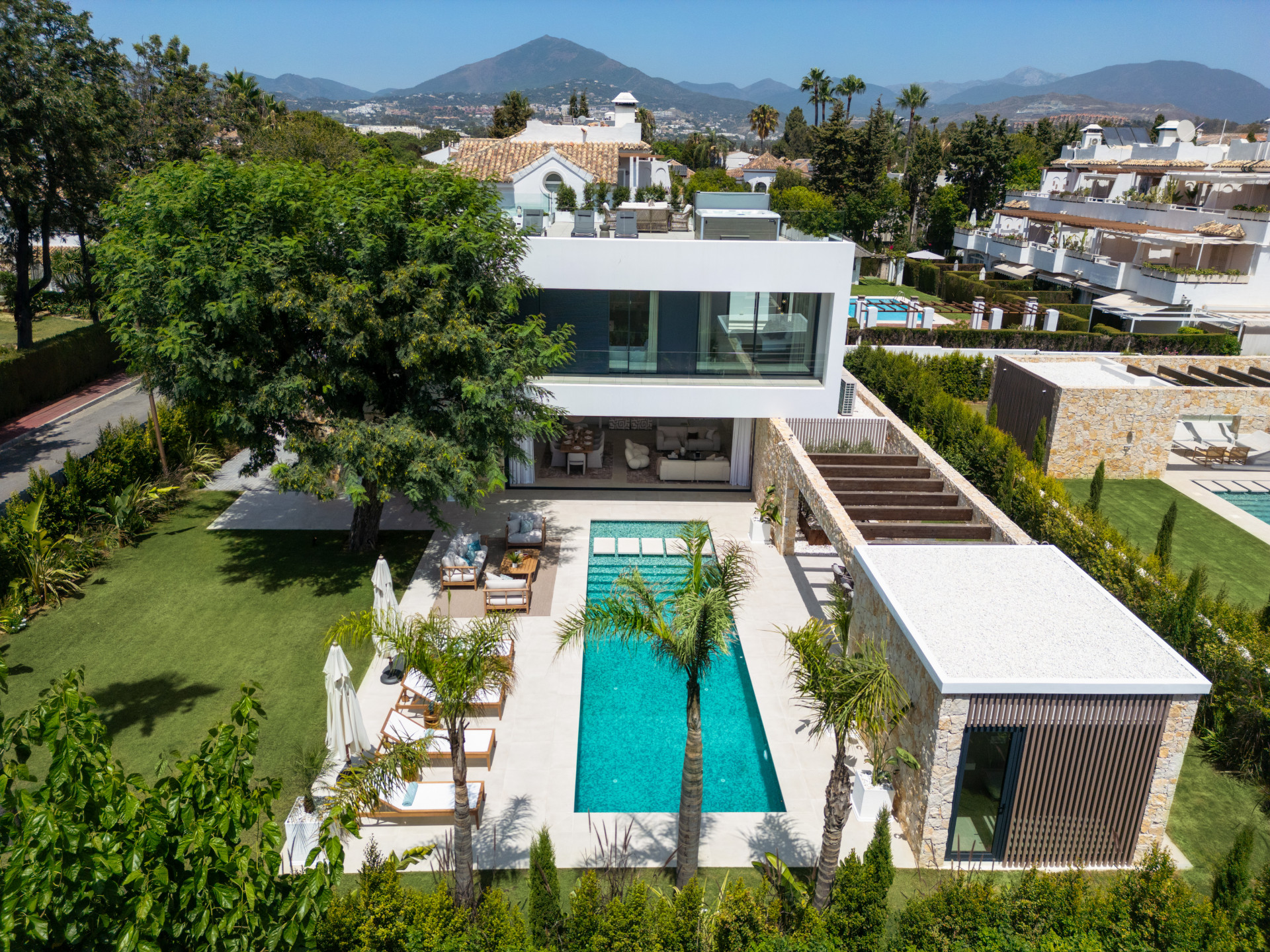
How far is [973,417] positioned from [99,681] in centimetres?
2161

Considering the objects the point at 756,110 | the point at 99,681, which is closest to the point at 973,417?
the point at 99,681

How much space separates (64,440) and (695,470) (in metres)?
20.2

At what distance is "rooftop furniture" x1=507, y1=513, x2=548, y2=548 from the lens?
1883cm

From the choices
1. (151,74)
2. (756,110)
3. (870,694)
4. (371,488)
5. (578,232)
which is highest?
(756,110)

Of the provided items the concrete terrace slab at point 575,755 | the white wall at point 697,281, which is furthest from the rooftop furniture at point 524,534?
the white wall at point 697,281

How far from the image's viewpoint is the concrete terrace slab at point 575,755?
10.8 meters

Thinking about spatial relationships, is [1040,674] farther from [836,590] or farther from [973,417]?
[973,417]

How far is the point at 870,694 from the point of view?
28.2 ft

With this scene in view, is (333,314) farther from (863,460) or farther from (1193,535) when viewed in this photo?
(1193,535)

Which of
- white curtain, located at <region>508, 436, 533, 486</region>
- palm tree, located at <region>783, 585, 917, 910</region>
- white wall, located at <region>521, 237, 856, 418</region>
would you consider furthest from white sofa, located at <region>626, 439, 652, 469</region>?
palm tree, located at <region>783, 585, 917, 910</region>

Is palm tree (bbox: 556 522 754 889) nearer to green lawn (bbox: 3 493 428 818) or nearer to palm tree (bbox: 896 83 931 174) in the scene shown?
green lawn (bbox: 3 493 428 818)

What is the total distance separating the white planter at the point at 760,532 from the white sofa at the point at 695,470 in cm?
375

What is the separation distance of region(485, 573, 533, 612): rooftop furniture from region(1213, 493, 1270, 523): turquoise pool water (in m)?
19.8

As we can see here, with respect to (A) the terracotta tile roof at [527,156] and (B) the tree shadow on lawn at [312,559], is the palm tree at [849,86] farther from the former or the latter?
(B) the tree shadow on lawn at [312,559]
